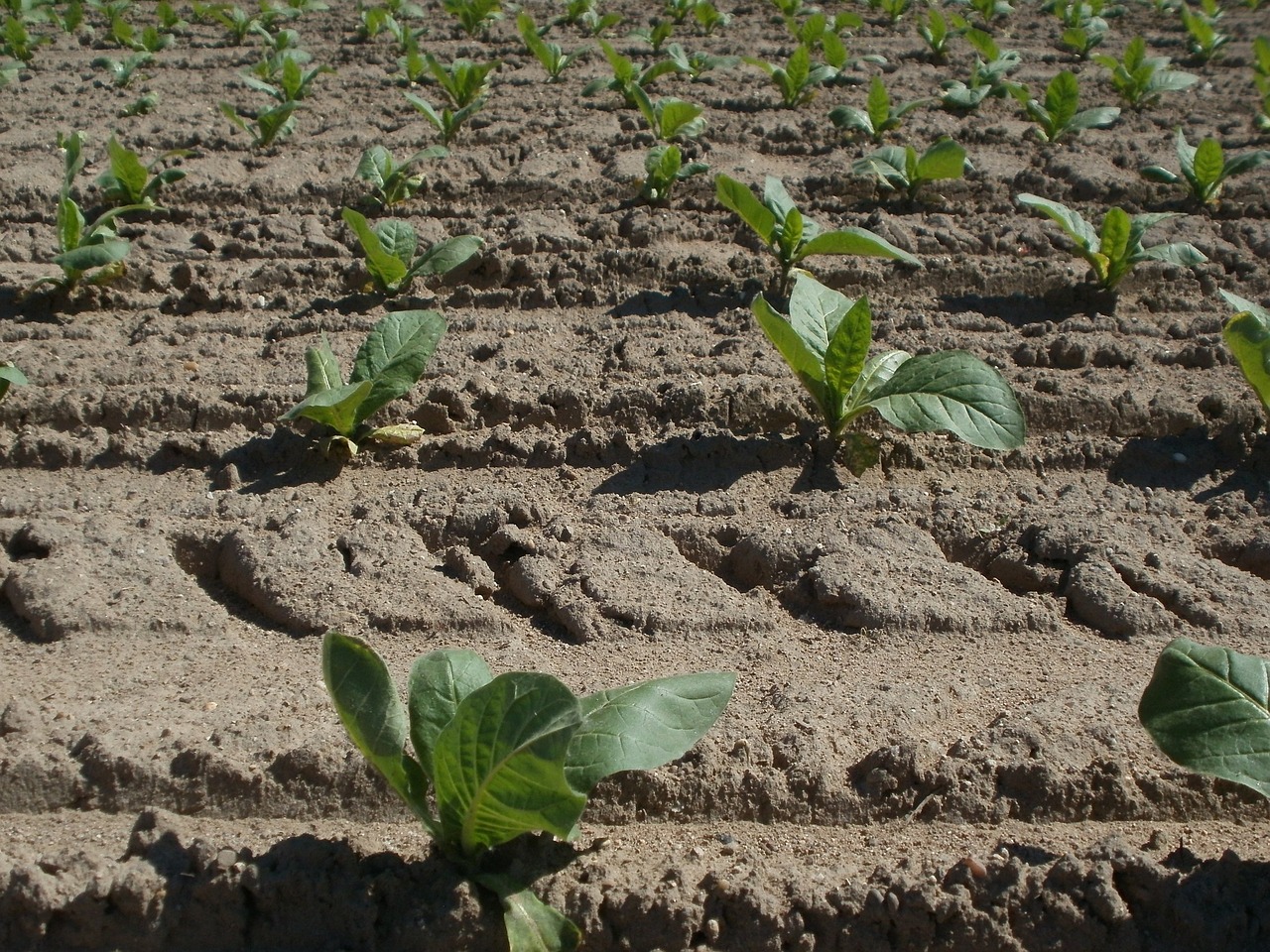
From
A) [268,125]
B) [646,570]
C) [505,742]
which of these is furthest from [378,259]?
[505,742]

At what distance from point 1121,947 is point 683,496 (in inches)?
49.4

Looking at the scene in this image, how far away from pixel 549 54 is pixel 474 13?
1.41 m

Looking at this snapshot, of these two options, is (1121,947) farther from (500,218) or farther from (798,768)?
(500,218)

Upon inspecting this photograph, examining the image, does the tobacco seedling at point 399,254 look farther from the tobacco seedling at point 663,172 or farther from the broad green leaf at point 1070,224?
the broad green leaf at point 1070,224

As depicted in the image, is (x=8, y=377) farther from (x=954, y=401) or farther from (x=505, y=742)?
(x=954, y=401)

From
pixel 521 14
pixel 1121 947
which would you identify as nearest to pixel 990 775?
pixel 1121 947

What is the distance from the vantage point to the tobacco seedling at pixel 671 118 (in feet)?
14.3

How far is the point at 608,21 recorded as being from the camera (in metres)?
6.28

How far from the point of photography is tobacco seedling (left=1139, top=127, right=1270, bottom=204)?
3848mm

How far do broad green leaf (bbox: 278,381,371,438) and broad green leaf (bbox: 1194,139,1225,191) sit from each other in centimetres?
305

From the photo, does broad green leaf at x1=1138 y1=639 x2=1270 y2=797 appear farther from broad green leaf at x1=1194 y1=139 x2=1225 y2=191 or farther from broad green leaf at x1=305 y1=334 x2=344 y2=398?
broad green leaf at x1=1194 y1=139 x2=1225 y2=191

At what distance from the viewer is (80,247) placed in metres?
3.39

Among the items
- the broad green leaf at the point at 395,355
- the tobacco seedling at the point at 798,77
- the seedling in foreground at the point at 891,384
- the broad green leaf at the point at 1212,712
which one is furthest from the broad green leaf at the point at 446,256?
the tobacco seedling at the point at 798,77

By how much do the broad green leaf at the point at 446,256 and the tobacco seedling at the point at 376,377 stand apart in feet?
1.85
